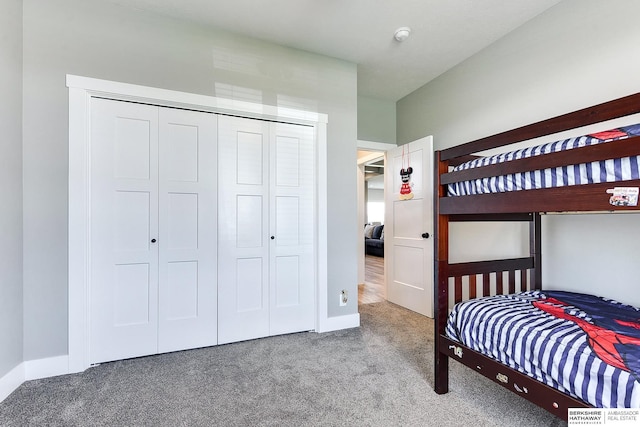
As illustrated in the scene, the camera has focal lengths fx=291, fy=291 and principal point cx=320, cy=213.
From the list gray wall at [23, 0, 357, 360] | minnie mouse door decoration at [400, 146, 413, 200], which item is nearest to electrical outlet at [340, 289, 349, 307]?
minnie mouse door decoration at [400, 146, 413, 200]

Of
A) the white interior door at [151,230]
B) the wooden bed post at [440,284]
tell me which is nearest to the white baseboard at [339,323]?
the white interior door at [151,230]

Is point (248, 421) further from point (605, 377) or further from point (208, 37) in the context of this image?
point (208, 37)

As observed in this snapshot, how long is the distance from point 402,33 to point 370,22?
11.7 inches

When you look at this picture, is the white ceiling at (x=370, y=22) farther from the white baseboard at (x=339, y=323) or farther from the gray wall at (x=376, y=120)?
the white baseboard at (x=339, y=323)

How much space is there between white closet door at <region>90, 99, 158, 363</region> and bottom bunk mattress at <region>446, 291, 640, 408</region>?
217 centimetres

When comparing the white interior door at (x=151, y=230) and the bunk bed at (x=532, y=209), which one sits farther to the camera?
the white interior door at (x=151, y=230)

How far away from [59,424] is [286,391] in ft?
3.75

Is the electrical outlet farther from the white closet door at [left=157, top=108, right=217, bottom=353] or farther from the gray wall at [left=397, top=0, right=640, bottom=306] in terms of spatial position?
the gray wall at [left=397, top=0, right=640, bottom=306]

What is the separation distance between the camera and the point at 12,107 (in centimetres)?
178

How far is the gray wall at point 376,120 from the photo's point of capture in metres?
3.62

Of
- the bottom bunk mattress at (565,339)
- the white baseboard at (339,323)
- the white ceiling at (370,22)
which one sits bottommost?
the white baseboard at (339,323)

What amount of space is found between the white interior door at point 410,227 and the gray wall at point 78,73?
1.32m

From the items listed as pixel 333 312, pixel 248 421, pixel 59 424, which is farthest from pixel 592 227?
pixel 59 424

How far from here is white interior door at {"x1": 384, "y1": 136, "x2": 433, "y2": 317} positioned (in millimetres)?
3070
